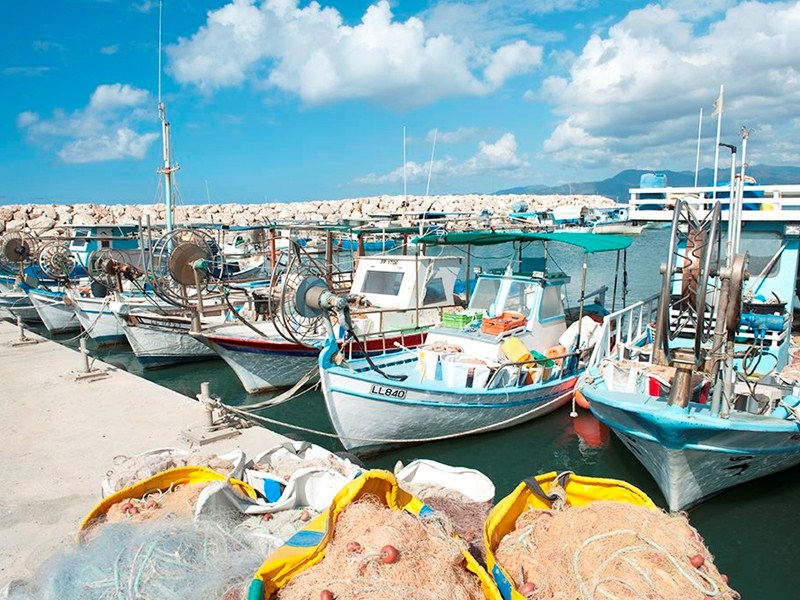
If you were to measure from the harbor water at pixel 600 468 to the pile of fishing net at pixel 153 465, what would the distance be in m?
3.78

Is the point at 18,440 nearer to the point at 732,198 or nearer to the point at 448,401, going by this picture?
the point at 448,401

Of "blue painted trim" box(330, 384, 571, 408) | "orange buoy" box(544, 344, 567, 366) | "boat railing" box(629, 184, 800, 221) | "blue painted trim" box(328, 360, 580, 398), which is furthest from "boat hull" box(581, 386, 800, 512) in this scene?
"boat railing" box(629, 184, 800, 221)

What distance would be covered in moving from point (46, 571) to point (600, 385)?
268 inches

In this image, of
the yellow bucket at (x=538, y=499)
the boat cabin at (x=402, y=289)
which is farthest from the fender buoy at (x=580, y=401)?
the yellow bucket at (x=538, y=499)

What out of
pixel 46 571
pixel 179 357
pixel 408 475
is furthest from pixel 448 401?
pixel 179 357

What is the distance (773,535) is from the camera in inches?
289

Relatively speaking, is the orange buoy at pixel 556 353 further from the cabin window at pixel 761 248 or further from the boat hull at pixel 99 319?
the boat hull at pixel 99 319

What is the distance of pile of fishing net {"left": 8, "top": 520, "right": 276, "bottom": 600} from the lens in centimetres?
385

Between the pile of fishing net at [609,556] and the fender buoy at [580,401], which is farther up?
the pile of fishing net at [609,556]

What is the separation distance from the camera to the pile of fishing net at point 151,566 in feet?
12.6

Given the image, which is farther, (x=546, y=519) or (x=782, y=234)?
(x=782, y=234)

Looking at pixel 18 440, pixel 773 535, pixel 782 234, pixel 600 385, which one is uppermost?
pixel 782 234

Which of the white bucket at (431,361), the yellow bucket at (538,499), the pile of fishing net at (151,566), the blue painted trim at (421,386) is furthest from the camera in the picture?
the white bucket at (431,361)

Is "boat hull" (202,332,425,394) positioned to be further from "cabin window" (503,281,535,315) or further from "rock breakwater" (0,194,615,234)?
"rock breakwater" (0,194,615,234)
